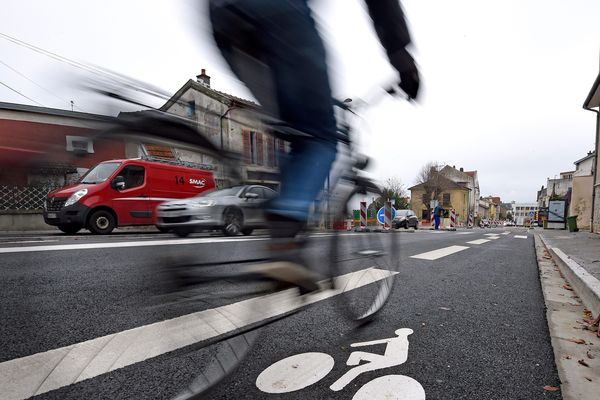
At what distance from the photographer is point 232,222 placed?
1055 mm

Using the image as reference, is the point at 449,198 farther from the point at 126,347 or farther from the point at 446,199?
the point at 126,347

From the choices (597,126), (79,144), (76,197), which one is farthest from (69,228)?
(597,126)

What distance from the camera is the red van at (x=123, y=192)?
0.89m

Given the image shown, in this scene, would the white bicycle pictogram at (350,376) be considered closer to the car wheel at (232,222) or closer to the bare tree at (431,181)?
the car wheel at (232,222)

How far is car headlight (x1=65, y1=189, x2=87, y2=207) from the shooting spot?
93cm

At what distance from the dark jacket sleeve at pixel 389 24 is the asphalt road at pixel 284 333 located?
2.79 feet

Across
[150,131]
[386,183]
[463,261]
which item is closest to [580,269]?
[463,261]

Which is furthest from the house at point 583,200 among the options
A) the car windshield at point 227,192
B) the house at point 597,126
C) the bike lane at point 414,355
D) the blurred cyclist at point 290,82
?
the car windshield at point 227,192

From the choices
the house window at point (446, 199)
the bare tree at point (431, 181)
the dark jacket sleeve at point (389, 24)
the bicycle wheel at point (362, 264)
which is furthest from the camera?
the house window at point (446, 199)

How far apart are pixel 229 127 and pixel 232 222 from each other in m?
0.31

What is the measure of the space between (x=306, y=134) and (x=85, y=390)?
1238 mm

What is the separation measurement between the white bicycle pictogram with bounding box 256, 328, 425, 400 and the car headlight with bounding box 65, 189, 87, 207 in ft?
3.11

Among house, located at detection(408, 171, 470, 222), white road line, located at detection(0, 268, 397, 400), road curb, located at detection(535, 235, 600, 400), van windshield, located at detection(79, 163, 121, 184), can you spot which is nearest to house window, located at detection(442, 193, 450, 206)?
house, located at detection(408, 171, 470, 222)

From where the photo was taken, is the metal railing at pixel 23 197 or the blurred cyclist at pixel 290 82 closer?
the metal railing at pixel 23 197
